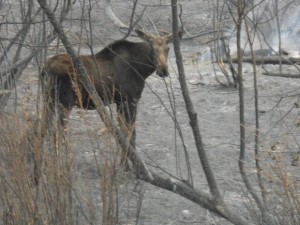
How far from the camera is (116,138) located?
5082mm

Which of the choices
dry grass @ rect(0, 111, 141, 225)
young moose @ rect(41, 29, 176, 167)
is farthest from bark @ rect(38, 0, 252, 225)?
young moose @ rect(41, 29, 176, 167)

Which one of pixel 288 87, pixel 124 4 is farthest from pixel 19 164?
pixel 124 4

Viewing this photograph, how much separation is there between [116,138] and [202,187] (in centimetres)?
300

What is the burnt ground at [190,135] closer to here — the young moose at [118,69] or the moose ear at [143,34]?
the young moose at [118,69]

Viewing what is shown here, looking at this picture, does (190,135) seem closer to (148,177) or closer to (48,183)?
(148,177)

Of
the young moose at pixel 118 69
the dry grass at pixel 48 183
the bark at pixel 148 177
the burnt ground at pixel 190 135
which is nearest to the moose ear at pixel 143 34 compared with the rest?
the young moose at pixel 118 69

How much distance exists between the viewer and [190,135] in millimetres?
10336

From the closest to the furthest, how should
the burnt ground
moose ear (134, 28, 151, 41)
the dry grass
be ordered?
the dry grass → the burnt ground → moose ear (134, 28, 151, 41)

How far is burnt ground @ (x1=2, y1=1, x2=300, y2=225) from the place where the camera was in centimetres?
622

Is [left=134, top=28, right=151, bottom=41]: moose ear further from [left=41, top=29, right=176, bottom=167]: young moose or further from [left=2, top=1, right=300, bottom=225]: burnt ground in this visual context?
[left=2, top=1, right=300, bottom=225]: burnt ground

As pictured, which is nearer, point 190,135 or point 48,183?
point 48,183

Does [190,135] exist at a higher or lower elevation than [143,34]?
lower

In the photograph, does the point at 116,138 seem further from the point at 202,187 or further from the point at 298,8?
the point at 298,8

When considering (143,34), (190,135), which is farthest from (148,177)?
(190,135)
